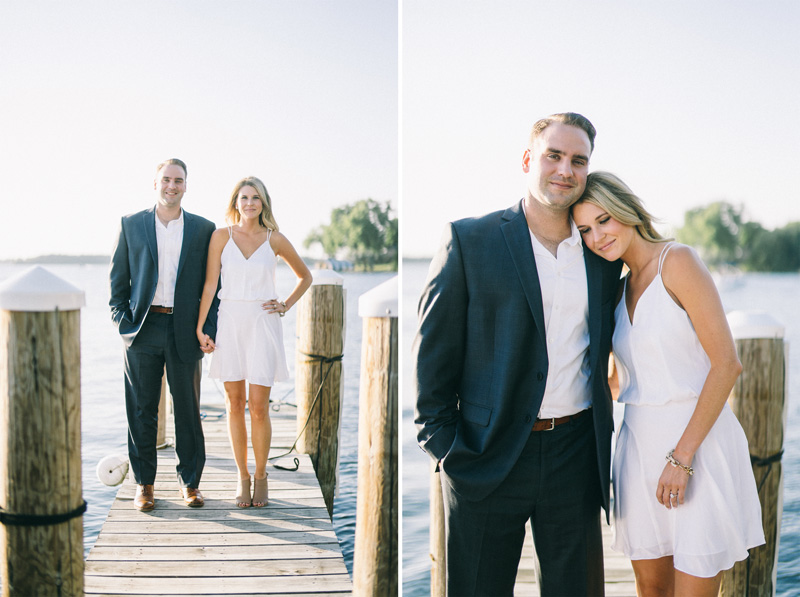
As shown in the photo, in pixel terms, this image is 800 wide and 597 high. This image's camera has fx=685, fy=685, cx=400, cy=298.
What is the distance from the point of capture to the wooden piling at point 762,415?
2770mm

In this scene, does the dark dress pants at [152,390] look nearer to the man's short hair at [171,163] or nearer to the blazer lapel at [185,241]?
the blazer lapel at [185,241]

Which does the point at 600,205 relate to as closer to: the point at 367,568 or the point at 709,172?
the point at 367,568

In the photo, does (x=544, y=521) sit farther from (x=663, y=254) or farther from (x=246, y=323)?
(x=246, y=323)

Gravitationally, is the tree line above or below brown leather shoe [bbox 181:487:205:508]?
above

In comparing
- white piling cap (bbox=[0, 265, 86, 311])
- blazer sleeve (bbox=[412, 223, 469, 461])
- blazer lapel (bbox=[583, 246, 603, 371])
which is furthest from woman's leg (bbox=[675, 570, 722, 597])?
white piling cap (bbox=[0, 265, 86, 311])

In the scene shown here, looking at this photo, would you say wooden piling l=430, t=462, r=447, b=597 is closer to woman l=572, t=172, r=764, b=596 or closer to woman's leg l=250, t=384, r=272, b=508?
woman l=572, t=172, r=764, b=596

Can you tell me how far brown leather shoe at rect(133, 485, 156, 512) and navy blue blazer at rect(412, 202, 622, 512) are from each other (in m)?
2.16

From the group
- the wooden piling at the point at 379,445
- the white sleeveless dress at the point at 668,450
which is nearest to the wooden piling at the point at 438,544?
the wooden piling at the point at 379,445

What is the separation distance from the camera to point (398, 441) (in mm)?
Answer: 2559

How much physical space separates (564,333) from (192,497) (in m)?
2.49

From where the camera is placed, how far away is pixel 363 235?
15.0 m

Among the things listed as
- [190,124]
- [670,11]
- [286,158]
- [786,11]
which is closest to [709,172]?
[786,11]

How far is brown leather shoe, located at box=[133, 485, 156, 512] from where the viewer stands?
3580 millimetres

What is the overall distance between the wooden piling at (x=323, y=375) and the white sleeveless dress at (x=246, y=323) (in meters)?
0.94
